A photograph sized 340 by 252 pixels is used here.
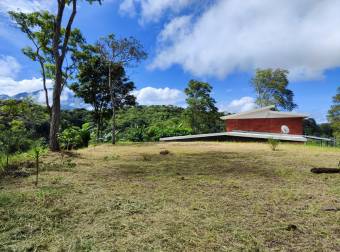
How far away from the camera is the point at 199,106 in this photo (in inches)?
1088

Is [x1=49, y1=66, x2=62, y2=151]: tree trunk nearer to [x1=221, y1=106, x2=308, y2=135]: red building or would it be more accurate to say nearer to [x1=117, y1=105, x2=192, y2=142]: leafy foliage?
[x1=117, y1=105, x2=192, y2=142]: leafy foliage

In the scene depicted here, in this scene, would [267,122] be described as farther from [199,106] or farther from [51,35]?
[51,35]

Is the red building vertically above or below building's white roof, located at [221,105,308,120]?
below

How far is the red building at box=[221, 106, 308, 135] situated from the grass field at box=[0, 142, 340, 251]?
17542 millimetres

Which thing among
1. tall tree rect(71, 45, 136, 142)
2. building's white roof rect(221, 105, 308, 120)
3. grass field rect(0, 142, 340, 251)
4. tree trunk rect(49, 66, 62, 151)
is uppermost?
tall tree rect(71, 45, 136, 142)

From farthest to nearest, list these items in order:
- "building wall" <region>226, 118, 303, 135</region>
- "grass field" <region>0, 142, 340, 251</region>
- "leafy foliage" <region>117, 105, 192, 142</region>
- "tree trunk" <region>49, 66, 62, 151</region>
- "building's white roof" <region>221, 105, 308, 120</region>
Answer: "leafy foliage" <region>117, 105, 192, 142</region>, "building's white roof" <region>221, 105, 308, 120</region>, "building wall" <region>226, 118, 303, 135</region>, "tree trunk" <region>49, 66, 62, 151</region>, "grass field" <region>0, 142, 340, 251</region>

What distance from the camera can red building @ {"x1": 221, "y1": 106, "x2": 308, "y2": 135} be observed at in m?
21.6

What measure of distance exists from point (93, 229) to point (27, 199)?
58.6 inches

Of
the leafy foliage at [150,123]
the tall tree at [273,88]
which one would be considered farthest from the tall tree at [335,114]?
the leafy foliage at [150,123]

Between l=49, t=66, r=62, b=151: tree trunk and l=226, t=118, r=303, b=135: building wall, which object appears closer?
l=49, t=66, r=62, b=151: tree trunk

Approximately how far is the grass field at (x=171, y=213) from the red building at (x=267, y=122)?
17542mm

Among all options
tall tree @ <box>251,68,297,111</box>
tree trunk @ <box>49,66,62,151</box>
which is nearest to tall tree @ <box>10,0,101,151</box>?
tree trunk @ <box>49,66,62,151</box>

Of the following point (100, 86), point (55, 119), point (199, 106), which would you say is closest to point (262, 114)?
point (199, 106)

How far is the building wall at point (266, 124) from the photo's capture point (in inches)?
851
